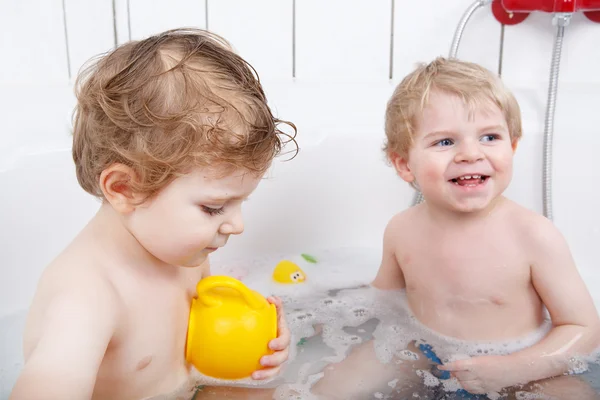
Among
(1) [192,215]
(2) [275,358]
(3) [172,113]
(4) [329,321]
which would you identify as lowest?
(4) [329,321]

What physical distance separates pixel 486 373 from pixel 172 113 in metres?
0.59

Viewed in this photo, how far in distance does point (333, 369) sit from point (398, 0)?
2.91 ft

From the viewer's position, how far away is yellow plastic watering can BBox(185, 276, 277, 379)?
93cm

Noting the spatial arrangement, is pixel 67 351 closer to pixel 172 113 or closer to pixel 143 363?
pixel 143 363

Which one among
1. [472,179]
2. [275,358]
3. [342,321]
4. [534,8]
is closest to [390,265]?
[342,321]

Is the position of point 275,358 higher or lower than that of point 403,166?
lower

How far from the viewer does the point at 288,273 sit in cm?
140

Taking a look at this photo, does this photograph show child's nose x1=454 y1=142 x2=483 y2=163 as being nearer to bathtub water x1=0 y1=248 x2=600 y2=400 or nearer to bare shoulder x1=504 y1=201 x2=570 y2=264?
bare shoulder x1=504 y1=201 x2=570 y2=264

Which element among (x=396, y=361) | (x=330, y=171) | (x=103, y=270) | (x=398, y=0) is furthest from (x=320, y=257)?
(x=103, y=270)

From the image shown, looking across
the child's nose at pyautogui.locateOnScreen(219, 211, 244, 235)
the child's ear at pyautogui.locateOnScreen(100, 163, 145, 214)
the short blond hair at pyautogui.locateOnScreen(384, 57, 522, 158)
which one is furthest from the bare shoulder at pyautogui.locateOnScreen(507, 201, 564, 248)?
the child's ear at pyautogui.locateOnScreen(100, 163, 145, 214)

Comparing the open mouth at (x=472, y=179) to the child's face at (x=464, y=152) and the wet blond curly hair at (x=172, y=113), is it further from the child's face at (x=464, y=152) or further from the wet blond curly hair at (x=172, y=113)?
the wet blond curly hair at (x=172, y=113)

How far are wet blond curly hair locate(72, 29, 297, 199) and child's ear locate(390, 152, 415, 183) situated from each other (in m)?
0.40

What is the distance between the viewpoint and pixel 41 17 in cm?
158

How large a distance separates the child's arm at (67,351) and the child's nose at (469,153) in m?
0.54
